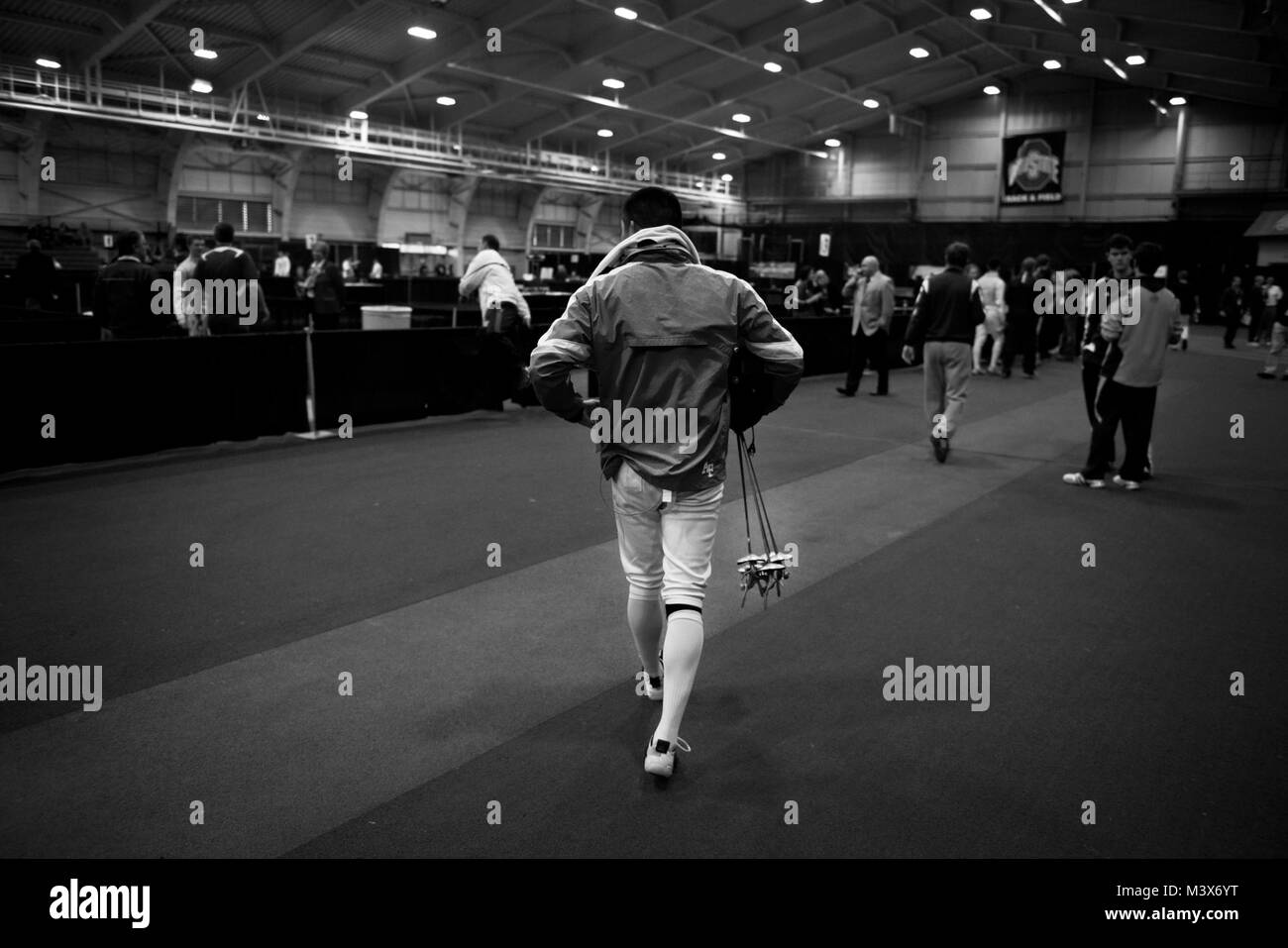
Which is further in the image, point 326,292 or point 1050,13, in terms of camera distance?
point 1050,13

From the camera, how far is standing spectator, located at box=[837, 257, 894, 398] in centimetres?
1241

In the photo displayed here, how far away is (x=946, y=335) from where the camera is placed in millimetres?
8625

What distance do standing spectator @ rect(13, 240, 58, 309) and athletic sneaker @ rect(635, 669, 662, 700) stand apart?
11.8m

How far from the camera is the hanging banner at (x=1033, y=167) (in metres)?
36.2

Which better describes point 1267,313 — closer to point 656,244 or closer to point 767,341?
point 767,341

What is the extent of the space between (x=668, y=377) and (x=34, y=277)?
1239cm

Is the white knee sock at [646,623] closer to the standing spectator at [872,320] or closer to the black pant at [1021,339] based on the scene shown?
the standing spectator at [872,320]

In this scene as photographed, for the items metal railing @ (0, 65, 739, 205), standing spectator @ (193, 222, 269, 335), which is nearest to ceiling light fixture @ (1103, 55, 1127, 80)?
metal railing @ (0, 65, 739, 205)

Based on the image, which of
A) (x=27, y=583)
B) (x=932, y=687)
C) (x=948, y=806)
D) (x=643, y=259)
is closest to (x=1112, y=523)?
(x=932, y=687)

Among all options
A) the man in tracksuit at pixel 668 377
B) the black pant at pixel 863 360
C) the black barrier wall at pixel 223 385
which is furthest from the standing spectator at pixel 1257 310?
the man in tracksuit at pixel 668 377

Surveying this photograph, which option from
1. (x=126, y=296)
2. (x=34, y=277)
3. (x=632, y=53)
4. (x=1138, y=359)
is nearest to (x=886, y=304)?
(x=1138, y=359)

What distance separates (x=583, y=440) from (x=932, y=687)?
587 centimetres

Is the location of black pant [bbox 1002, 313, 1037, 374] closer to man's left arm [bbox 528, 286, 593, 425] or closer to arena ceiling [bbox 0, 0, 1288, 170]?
arena ceiling [bbox 0, 0, 1288, 170]
